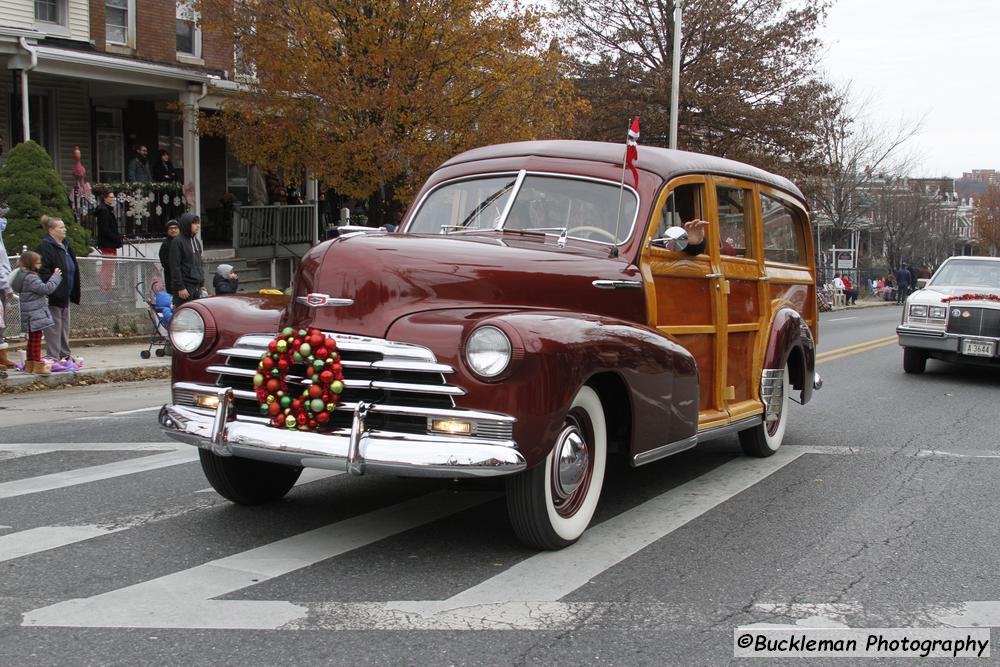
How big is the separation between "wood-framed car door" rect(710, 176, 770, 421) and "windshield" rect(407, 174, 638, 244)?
102 cm

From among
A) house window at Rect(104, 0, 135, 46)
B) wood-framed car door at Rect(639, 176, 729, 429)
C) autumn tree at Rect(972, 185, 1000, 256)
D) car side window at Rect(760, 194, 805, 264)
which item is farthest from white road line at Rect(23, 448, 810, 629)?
autumn tree at Rect(972, 185, 1000, 256)

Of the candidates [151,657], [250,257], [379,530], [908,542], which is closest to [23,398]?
[379,530]

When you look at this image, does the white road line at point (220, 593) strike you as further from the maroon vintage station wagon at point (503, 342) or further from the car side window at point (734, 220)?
the car side window at point (734, 220)

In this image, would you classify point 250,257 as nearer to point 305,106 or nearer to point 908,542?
point 305,106

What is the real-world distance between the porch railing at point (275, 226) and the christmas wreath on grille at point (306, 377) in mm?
20815

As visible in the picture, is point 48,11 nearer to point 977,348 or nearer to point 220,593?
point 977,348

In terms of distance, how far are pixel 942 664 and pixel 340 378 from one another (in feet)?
9.07

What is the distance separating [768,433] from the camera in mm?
8133

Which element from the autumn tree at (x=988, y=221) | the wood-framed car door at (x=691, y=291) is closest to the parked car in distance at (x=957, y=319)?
the wood-framed car door at (x=691, y=291)

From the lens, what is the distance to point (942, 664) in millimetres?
3977

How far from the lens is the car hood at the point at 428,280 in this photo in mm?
5164

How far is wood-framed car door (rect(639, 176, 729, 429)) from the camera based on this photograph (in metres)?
6.29

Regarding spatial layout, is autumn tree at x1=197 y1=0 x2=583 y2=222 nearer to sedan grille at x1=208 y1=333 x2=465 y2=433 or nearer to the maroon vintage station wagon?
the maroon vintage station wagon

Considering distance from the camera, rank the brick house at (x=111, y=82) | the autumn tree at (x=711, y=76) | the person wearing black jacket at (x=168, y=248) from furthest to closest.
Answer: the autumn tree at (x=711, y=76)
the brick house at (x=111, y=82)
the person wearing black jacket at (x=168, y=248)
